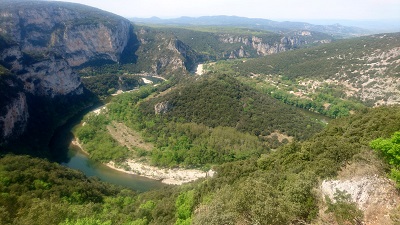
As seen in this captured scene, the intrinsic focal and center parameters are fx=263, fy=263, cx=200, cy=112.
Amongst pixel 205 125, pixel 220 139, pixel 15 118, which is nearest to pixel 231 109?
pixel 205 125

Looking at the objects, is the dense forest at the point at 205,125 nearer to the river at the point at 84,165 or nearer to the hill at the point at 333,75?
the river at the point at 84,165

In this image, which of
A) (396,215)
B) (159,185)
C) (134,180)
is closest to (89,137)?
(134,180)

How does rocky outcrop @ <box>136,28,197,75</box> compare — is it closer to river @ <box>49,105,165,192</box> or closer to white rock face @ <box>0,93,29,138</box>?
river @ <box>49,105,165,192</box>

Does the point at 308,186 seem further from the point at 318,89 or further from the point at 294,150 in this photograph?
the point at 318,89

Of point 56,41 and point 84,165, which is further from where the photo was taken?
point 56,41

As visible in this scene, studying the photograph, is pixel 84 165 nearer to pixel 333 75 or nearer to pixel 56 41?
pixel 333 75
